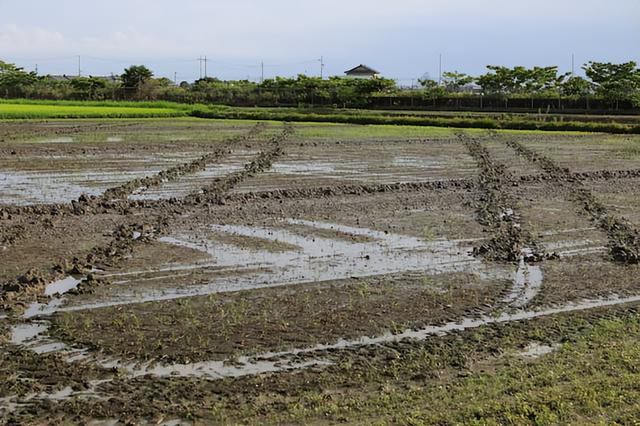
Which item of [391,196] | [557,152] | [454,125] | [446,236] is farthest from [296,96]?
[446,236]

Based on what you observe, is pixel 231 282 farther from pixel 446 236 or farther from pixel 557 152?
pixel 557 152

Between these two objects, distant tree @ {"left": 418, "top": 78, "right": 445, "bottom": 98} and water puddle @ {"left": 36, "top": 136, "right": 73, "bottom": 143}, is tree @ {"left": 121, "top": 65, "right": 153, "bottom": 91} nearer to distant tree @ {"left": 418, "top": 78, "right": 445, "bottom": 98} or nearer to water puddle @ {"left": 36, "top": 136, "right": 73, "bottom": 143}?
distant tree @ {"left": 418, "top": 78, "right": 445, "bottom": 98}

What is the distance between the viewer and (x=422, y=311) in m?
8.20

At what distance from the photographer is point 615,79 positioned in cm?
4956

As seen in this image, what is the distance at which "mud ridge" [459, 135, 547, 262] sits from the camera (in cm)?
1099

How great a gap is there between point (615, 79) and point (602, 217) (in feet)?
127

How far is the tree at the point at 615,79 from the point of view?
160ft

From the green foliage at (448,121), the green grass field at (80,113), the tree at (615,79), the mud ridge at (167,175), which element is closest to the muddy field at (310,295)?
the mud ridge at (167,175)

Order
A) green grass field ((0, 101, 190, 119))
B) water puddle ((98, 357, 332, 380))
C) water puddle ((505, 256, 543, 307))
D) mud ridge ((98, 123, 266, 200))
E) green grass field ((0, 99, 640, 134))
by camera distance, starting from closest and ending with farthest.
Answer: water puddle ((98, 357, 332, 380)) < water puddle ((505, 256, 543, 307)) < mud ridge ((98, 123, 266, 200)) < green grass field ((0, 99, 640, 134)) < green grass field ((0, 101, 190, 119))

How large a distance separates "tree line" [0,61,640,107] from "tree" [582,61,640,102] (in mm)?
63

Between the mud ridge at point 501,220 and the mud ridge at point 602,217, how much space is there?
1.11 metres

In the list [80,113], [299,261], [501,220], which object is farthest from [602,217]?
[80,113]

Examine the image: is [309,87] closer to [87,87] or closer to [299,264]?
[87,87]

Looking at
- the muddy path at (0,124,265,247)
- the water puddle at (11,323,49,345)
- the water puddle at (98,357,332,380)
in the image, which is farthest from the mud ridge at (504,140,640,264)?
the muddy path at (0,124,265,247)
